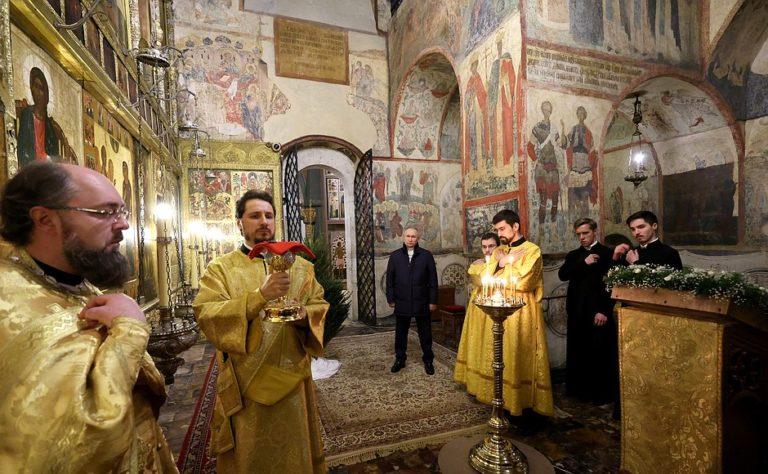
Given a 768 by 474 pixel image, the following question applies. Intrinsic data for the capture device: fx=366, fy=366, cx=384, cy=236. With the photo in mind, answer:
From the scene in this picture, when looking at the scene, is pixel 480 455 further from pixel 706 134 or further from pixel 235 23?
pixel 235 23

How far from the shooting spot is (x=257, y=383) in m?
2.26

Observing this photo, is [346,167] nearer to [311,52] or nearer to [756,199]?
[311,52]

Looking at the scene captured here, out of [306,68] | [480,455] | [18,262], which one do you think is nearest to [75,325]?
[18,262]

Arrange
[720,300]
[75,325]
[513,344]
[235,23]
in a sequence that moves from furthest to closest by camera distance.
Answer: [235,23] < [513,344] < [720,300] < [75,325]

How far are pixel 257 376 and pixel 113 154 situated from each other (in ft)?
10.7

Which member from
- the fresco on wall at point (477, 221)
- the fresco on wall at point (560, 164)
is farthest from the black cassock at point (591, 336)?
the fresco on wall at point (477, 221)

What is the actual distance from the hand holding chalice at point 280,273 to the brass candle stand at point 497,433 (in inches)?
55.0

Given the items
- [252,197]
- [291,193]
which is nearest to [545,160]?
[252,197]

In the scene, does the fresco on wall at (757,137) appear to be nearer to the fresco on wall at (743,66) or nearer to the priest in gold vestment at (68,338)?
the fresco on wall at (743,66)

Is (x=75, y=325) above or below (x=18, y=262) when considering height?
below

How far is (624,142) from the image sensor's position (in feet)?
32.4

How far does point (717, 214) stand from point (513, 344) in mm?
6627

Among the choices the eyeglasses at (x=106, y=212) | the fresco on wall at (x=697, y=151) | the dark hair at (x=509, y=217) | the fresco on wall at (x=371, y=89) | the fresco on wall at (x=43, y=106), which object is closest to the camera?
the eyeglasses at (x=106, y=212)

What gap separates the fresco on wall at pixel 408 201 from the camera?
32.0 ft
